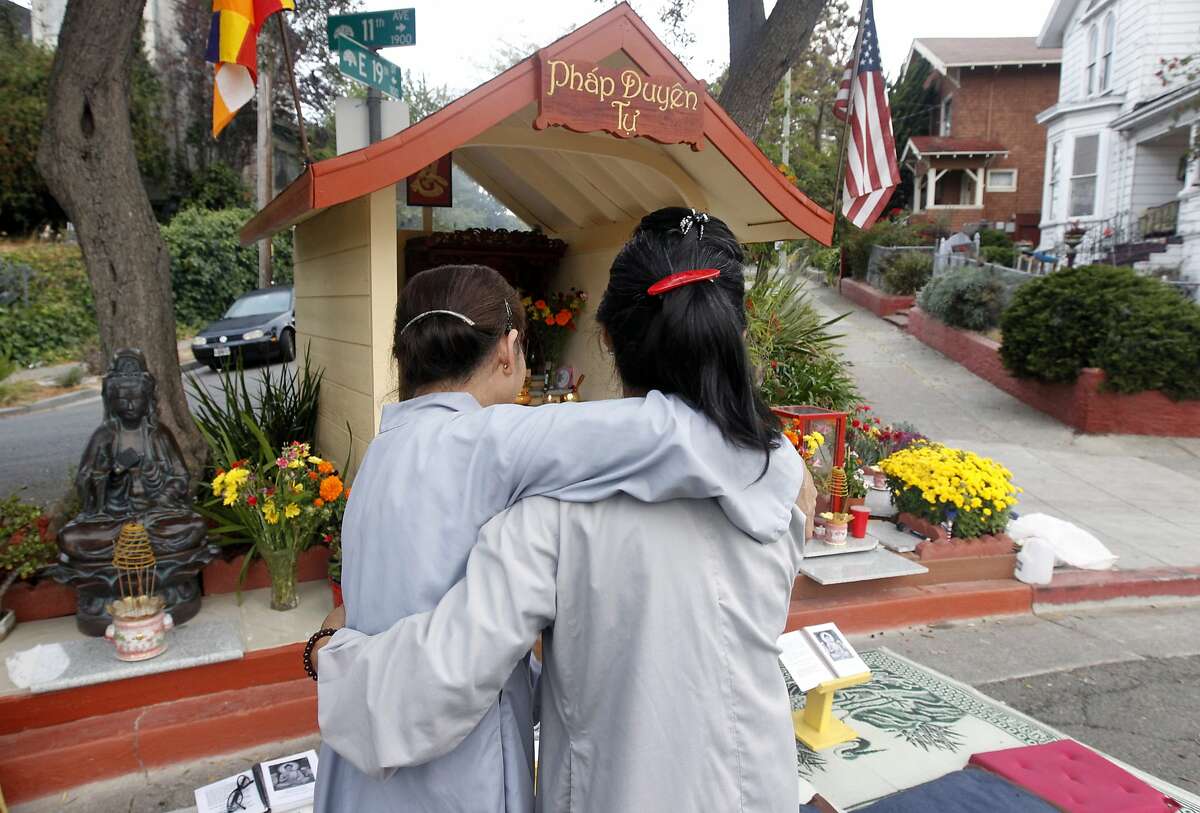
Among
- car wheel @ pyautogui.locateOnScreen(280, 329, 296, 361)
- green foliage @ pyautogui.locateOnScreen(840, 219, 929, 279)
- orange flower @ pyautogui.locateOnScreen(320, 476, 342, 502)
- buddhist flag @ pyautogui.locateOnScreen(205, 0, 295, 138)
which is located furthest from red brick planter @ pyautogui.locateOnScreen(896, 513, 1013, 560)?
green foliage @ pyautogui.locateOnScreen(840, 219, 929, 279)

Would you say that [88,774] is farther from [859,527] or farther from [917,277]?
[917,277]

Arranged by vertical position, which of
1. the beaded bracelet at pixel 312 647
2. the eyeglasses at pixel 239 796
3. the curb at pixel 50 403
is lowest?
the curb at pixel 50 403

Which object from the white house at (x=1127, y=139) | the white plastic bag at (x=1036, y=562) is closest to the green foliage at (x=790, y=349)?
the white plastic bag at (x=1036, y=562)

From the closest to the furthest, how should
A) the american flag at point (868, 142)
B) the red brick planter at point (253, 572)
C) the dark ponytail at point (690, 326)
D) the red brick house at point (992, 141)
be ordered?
1. the dark ponytail at point (690, 326)
2. the red brick planter at point (253, 572)
3. the american flag at point (868, 142)
4. the red brick house at point (992, 141)

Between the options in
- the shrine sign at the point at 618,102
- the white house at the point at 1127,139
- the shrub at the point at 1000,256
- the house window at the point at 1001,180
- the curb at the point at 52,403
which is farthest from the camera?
the house window at the point at 1001,180

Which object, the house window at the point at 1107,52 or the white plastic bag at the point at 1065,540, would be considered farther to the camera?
the house window at the point at 1107,52

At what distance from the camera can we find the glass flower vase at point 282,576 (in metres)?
3.82

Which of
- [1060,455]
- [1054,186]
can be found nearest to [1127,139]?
[1054,186]

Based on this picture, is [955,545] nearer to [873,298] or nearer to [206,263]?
[873,298]

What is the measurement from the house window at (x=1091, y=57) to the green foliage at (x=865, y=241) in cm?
510

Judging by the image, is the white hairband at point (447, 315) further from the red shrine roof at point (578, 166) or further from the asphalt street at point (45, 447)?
the asphalt street at point (45, 447)

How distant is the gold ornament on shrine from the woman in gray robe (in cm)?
247

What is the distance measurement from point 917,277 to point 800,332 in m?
11.0

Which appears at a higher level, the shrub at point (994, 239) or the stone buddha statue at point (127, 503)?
the shrub at point (994, 239)
